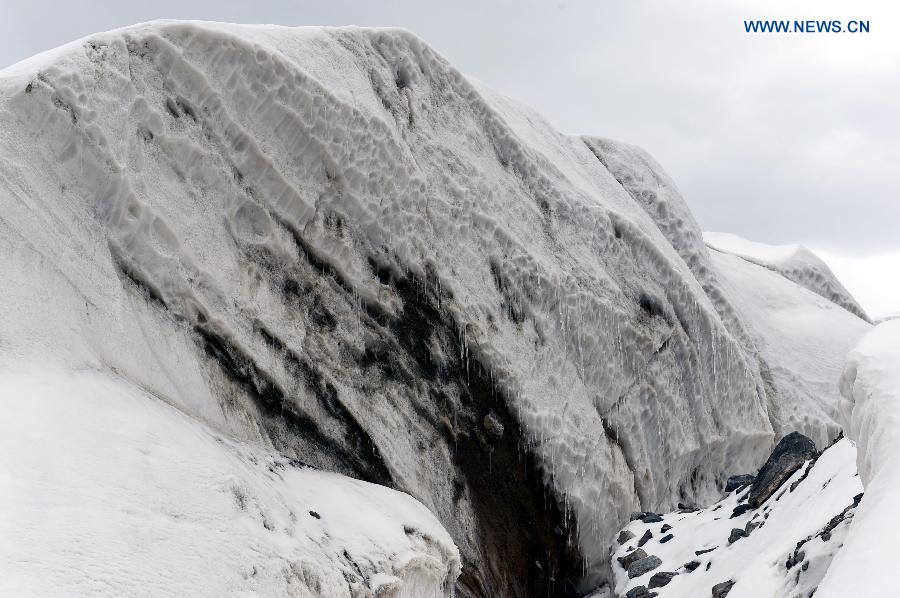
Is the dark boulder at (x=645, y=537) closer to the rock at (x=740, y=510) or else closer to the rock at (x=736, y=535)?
the rock at (x=740, y=510)

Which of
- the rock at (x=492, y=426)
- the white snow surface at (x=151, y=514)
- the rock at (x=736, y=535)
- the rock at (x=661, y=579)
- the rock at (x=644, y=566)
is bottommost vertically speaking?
the rock at (x=644, y=566)

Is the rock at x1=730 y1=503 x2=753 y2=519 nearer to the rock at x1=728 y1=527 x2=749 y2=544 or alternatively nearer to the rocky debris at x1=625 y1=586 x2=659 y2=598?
the rock at x1=728 y1=527 x2=749 y2=544

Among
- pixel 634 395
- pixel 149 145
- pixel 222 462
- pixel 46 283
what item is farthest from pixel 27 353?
pixel 634 395

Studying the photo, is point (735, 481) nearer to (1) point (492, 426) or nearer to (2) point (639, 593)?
(2) point (639, 593)

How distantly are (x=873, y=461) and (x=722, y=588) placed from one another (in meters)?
3.27

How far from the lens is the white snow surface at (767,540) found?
20.1ft

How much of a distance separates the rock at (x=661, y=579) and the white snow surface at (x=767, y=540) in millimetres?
80

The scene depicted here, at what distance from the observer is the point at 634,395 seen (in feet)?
41.4

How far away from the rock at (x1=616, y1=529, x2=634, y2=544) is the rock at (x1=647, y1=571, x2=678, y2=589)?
5.31ft

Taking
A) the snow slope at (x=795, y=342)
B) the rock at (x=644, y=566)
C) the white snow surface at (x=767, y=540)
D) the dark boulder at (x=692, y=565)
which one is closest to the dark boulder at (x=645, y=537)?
the white snow surface at (x=767, y=540)

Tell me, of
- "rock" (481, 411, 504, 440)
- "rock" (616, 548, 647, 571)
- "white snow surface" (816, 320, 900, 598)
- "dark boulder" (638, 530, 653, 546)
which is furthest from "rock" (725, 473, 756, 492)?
"white snow surface" (816, 320, 900, 598)

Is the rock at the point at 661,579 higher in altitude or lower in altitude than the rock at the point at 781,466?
lower

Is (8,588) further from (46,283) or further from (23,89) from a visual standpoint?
(23,89)

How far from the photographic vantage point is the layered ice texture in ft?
24.1
